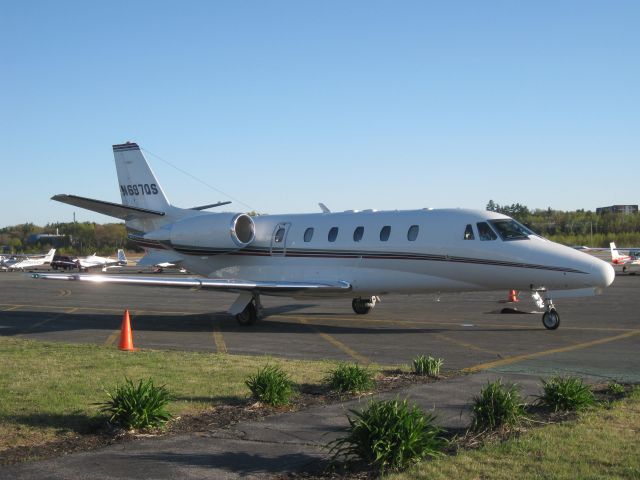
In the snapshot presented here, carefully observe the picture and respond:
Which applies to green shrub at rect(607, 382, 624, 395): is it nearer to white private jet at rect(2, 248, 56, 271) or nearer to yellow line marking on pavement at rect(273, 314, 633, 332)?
yellow line marking on pavement at rect(273, 314, 633, 332)

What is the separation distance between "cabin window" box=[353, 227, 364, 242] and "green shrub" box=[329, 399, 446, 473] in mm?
12691

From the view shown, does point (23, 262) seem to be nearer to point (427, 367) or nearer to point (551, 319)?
point (551, 319)

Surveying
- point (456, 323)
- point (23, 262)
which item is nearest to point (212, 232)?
point (456, 323)

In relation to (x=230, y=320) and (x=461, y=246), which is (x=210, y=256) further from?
(x=461, y=246)

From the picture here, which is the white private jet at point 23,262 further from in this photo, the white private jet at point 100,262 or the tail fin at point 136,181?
the tail fin at point 136,181

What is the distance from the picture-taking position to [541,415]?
749 cm

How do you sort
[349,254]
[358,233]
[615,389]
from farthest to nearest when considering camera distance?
[358,233], [349,254], [615,389]

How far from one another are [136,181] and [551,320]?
13984 millimetres

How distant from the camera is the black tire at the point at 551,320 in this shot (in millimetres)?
16250

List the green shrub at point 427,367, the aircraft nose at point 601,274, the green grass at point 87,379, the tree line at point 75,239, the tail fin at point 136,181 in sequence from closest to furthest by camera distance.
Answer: the green grass at point 87,379, the green shrub at point 427,367, the aircraft nose at point 601,274, the tail fin at point 136,181, the tree line at point 75,239

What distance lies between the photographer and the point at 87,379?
9617mm

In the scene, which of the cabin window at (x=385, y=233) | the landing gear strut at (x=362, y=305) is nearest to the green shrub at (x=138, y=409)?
the cabin window at (x=385, y=233)

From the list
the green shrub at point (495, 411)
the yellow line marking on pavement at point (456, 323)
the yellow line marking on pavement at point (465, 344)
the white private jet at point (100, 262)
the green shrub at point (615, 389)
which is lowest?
the yellow line marking on pavement at point (456, 323)

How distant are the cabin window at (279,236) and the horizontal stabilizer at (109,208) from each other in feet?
15.1
